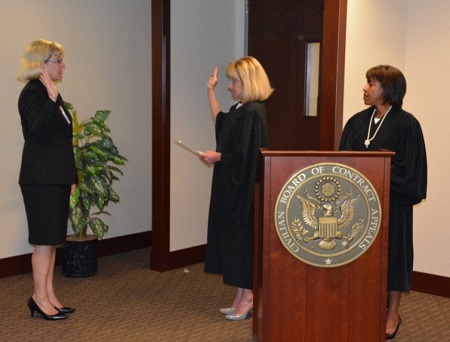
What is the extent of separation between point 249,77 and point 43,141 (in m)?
1.27

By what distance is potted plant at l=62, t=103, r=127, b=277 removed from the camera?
5.24 m

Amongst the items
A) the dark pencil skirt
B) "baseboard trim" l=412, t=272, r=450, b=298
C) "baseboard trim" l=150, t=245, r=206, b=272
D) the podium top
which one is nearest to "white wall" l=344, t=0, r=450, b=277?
"baseboard trim" l=412, t=272, r=450, b=298

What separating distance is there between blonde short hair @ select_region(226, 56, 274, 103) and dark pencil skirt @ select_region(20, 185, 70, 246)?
1226mm

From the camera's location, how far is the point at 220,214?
171 inches

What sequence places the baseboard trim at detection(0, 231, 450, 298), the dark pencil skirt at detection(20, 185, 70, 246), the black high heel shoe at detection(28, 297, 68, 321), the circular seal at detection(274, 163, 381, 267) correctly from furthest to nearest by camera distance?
the baseboard trim at detection(0, 231, 450, 298) → the black high heel shoe at detection(28, 297, 68, 321) → the dark pencil skirt at detection(20, 185, 70, 246) → the circular seal at detection(274, 163, 381, 267)

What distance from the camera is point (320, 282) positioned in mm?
2906

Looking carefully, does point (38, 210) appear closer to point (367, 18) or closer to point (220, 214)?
point (220, 214)

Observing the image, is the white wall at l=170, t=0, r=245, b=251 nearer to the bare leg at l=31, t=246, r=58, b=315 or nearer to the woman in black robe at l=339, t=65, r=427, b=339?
the bare leg at l=31, t=246, r=58, b=315

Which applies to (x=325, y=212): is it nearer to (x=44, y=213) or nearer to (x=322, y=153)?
(x=322, y=153)

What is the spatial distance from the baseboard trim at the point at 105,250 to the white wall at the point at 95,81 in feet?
0.18

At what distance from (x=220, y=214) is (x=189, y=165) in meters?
1.42

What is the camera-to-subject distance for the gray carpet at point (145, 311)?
159 inches

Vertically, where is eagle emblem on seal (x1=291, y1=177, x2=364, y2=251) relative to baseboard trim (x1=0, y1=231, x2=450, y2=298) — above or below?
above

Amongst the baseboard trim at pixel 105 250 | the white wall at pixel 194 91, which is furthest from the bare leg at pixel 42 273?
the white wall at pixel 194 91
